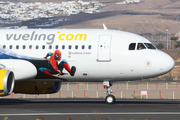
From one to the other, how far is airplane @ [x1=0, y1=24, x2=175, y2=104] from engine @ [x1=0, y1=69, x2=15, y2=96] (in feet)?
0.21

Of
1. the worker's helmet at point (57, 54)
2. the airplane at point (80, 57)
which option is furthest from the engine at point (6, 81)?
the worker's helmet at point (57, 54)

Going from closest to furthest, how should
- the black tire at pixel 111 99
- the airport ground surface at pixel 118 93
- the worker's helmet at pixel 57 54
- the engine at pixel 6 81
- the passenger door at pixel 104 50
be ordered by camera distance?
the engine at pixel 6 81 → the passenger door at pixel 104 50 → the worker's helmet at pixel 57 54 → the black tire at pixel 111 99 → the airport ground surface at pixel 118 93

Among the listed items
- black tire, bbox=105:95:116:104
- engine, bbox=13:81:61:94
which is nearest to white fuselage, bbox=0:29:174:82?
black tire, bbox=105:95:116:104

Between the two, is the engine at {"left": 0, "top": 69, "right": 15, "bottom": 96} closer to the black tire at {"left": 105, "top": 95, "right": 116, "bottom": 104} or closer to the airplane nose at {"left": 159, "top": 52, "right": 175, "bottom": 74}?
the black tire at {"left": 105, "top": 95, "right": 116, "bottom": 104}

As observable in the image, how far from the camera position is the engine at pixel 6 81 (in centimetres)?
2302

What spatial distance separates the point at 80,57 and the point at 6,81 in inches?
202

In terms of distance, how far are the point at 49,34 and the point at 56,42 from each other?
987mm

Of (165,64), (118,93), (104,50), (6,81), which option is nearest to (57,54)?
(104,50)

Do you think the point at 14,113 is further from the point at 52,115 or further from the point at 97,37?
the point at 97,37

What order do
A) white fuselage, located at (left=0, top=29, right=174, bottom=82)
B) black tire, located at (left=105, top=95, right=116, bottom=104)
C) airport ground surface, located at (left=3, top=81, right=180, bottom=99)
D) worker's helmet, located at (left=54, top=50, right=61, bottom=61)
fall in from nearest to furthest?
white fuselage, located at (left=0, top=29, right=174, bottom=82) < worker's helmet, located at (left=54, top=50, right=61, bottom=61) < black tire, located at (left=105, top=95, right=116, bottom=104) < airport ground surface, located at (left=3, top=81, right=180, bottom=99)

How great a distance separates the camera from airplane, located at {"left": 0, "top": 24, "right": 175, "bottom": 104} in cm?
2427

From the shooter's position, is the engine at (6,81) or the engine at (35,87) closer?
the engine at (6,81)

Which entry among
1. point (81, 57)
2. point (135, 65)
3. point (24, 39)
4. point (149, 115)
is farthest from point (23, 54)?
point (149, 115)

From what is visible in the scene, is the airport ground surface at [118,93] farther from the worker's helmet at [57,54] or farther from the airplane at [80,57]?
the worker's helmet at [57,54]
